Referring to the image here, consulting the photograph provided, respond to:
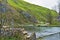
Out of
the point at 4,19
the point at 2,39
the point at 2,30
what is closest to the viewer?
the point at 2,39

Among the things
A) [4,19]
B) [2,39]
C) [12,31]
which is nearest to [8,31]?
[12,31]

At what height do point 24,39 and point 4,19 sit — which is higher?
point 4,19

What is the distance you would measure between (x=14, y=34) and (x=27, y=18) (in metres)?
77.1

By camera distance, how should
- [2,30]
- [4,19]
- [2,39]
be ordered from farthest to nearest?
[4,19]
[2,30]
[2,39]

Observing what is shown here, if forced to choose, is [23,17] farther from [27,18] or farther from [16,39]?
[16,39]

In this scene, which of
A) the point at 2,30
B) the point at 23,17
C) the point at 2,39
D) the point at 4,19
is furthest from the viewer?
the point at 23,17

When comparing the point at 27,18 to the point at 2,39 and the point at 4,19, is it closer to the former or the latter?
the point at 4,19

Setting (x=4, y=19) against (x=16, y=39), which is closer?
(x=16, y=39)

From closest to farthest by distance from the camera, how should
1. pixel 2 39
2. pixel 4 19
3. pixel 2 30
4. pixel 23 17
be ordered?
pixel 2 39
pixel 2 30
pixel 4 19
pixel 23 17

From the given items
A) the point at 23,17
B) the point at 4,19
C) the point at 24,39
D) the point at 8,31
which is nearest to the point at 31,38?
the point at 24,39

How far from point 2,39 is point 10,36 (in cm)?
169

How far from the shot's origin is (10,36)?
891 inches

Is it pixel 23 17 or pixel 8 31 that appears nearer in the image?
pixel 8 31

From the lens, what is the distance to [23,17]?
9475 centimetres
